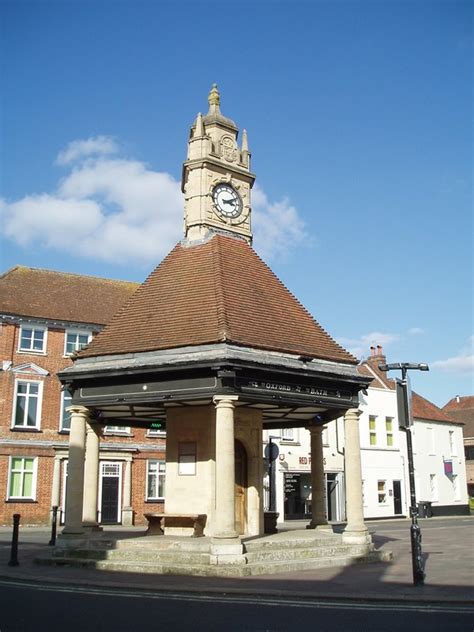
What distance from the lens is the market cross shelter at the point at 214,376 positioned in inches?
610

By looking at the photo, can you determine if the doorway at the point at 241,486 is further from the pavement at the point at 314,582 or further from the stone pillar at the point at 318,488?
the pavement at the point at 314,582

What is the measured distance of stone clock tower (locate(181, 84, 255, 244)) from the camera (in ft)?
68.5

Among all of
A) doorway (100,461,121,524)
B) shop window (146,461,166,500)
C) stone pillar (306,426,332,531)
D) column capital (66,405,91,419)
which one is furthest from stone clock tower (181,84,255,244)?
shop window (146,461,166,500)

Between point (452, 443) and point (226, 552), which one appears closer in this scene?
point (226, 552)

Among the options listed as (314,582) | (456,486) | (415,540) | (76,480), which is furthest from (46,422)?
(456,486)

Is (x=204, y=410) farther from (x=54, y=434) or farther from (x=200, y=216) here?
(x=54, y=434)

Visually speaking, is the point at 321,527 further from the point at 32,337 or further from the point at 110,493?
the point at 32,337

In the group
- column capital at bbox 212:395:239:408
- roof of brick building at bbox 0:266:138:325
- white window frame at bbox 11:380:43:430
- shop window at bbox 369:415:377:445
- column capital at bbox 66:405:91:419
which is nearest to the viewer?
column capital at bbox 212:395:239:408

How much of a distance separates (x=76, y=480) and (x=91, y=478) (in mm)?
1123

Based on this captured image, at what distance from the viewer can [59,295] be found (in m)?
37.0

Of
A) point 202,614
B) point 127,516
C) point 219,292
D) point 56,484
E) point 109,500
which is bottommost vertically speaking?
point 127,516

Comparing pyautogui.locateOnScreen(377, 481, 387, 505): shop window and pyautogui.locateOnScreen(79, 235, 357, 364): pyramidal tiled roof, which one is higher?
pyautogui.locateOnScreen(79, 235, 357, 364): pyramidal tiled roof

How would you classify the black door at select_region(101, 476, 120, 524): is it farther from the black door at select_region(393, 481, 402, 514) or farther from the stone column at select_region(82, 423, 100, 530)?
the black door at select_region(393, 481, 402, 514)

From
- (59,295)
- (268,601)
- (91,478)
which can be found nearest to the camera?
(268,601)
